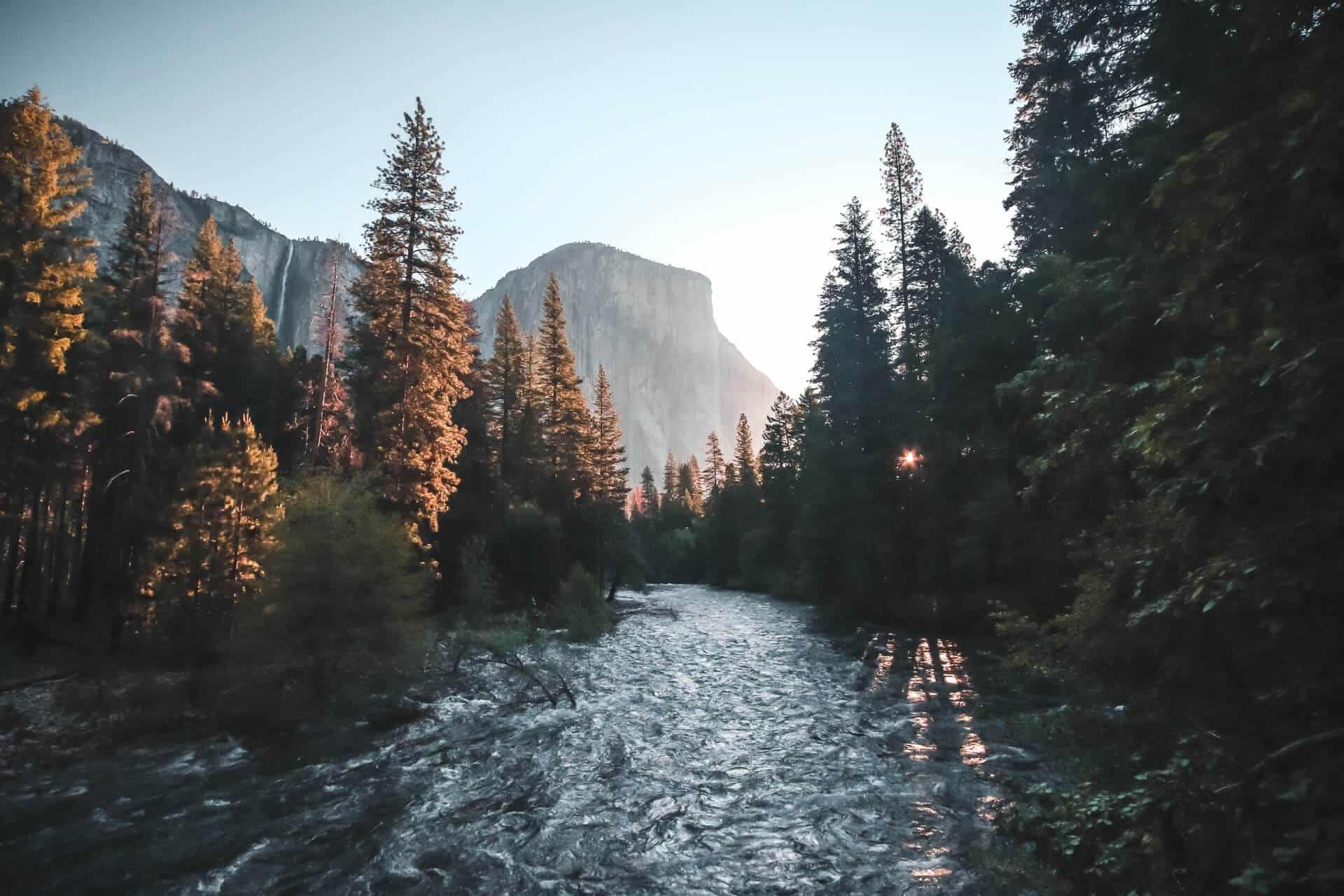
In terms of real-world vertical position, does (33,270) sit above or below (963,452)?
above

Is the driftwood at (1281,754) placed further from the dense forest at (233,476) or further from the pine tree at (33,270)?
the pine tree at (33,270)

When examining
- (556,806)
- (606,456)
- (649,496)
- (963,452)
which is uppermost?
(649,496)

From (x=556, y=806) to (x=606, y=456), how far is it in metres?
38.0

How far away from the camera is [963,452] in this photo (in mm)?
22203

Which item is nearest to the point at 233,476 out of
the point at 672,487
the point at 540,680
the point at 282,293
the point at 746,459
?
the point at 540,680

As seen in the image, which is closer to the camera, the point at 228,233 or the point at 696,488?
the point at 696,488

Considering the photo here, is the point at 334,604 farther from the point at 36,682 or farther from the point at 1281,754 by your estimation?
the point at 1281,754

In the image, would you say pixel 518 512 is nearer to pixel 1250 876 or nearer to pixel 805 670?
pixel 805 670

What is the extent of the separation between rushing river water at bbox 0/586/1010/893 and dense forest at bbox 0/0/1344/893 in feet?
6.40

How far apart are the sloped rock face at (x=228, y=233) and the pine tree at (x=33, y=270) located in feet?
195

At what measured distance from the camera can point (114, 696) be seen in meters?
15.6

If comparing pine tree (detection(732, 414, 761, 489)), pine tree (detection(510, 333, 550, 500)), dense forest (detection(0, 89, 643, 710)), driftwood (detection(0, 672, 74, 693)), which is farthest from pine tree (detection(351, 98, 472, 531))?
pine tree (detection(732, 414, 761, 489))

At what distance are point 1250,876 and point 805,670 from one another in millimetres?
15632

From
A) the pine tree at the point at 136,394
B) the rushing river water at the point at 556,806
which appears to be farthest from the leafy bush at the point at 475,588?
the pine tree at the point at 136,394
